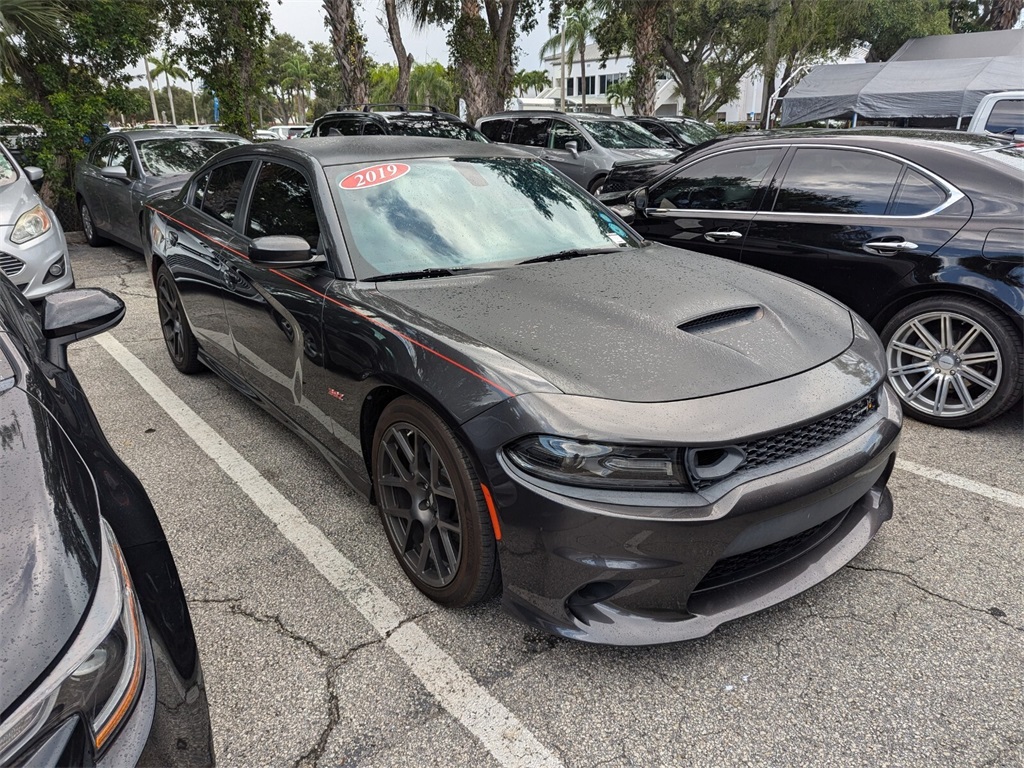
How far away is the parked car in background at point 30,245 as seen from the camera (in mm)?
5457

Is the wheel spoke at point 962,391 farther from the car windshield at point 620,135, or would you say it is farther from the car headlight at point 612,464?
the car windshield at point 620,135

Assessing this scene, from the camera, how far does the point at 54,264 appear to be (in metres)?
5.69

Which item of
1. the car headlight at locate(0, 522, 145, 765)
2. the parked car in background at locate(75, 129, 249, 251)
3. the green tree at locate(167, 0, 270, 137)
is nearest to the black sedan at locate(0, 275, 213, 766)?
the car headlight at locate(0, 522, 145, 765)

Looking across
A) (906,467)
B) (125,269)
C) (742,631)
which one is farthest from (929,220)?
(125,269)

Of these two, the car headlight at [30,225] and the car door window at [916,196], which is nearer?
the car door window at [916,196]

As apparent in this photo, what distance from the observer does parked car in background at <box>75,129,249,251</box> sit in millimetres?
7648

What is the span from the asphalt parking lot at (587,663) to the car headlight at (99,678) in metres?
0.90

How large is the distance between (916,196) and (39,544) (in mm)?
4487

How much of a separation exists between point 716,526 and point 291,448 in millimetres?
2559

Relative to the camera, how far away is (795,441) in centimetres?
211

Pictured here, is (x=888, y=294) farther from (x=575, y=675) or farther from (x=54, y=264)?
(x=54, y=264)

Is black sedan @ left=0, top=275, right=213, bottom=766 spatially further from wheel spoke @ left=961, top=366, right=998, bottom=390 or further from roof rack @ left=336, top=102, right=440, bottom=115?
roof rack @ left=336, top=102, right=440, bottom=115

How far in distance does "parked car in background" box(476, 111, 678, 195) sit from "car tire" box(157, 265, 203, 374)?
6.40 meters

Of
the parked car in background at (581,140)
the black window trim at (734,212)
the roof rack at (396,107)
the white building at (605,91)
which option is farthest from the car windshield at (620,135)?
the white building at (605,91)
